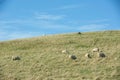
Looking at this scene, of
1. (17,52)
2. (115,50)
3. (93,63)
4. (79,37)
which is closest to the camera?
(93,63)

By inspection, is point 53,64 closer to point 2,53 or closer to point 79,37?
point 2,53

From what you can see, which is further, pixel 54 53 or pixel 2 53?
pixel 2 53

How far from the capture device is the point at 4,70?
103 feet

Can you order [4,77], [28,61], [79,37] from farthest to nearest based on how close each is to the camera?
[79,37] < [28,61] < [4,77]

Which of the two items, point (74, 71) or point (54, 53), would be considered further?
point (54, 53)

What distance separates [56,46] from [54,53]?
21.1 feet

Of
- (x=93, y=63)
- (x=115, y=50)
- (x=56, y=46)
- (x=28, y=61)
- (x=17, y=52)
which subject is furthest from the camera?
(x=56, y=46)

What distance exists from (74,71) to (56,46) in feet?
43.7

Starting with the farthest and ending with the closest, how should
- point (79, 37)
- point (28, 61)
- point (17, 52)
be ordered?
point (79, 37)
point (17, 52)
point (28, 61)

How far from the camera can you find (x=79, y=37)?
159ft

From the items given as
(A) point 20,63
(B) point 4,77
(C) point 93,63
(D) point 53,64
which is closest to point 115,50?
(C) point 93,63

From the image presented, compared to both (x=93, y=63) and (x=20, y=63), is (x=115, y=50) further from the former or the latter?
(x=20, y=63)

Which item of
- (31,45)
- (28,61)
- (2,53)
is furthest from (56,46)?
(28,61)

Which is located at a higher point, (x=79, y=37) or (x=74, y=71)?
(x=79, y=37)
